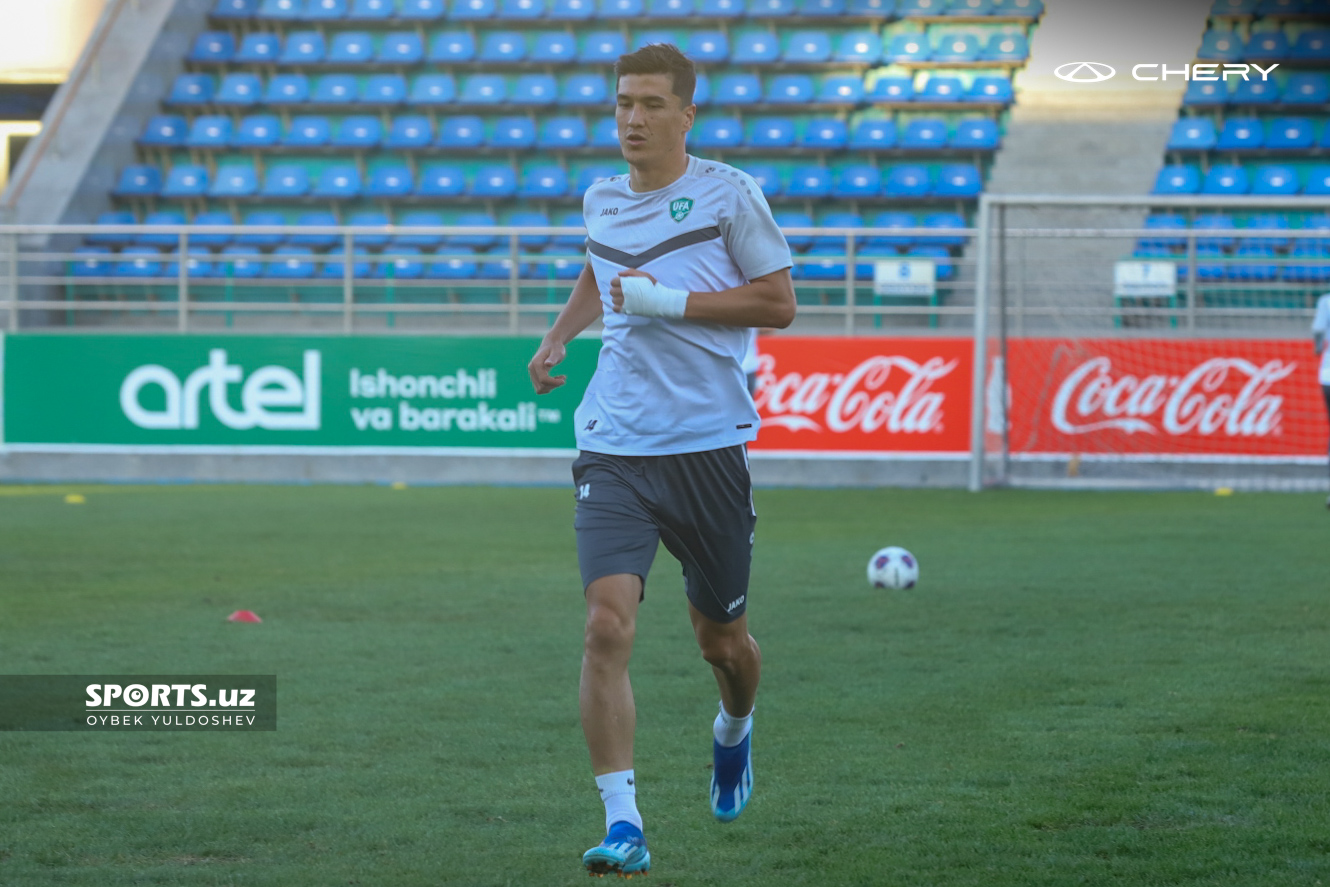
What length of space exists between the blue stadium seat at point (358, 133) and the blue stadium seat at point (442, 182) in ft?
2.76

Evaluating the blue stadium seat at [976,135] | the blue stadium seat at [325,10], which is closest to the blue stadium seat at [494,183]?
the blue stadium seat at [325,10]

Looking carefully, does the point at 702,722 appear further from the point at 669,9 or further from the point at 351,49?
the point at 351,49

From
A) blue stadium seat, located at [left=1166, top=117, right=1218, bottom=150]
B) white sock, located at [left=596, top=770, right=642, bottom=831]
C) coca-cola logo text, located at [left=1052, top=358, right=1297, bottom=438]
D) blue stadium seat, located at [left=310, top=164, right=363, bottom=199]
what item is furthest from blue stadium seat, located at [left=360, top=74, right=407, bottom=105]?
white sock, located at [left=596, top=770, right=642, bottom=831]

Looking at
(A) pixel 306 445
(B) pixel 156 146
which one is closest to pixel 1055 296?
(A) pixel 306 445

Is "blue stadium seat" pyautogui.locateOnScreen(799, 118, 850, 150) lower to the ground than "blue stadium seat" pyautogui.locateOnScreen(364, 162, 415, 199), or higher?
higher

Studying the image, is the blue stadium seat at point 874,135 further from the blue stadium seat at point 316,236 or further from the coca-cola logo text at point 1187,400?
the coca-cola logo text at point 1187,400

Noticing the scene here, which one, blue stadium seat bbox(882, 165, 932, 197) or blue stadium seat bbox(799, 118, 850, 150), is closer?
blue stadium seat bbox(882, 165, 932, 197)

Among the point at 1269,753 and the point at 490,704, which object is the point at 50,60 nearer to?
the point at 490,704

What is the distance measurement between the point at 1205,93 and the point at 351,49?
39.4 feet

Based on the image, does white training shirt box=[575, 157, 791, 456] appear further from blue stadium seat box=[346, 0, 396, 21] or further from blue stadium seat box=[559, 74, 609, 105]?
blue stadium seat box=[346, 0, 396, 21]

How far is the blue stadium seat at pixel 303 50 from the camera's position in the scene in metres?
23.3

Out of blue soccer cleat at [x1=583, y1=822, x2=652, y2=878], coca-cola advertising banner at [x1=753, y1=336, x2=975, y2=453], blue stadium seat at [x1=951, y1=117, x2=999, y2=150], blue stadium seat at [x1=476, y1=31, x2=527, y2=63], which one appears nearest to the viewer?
blue soccer cleat at [x1=583, y1=822, x2=652, y2=878]

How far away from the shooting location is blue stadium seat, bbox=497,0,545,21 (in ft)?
76.3

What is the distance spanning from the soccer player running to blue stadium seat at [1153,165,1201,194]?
17833mm
